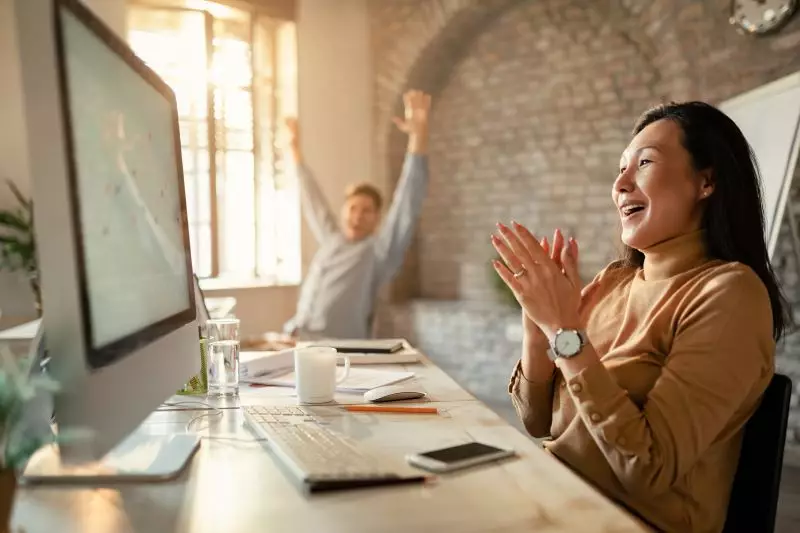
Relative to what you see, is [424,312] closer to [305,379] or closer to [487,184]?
[487,184]

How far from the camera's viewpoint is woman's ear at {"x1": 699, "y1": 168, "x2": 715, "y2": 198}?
45.9 inches

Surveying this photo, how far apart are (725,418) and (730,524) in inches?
8.2

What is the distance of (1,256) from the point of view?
3467mm

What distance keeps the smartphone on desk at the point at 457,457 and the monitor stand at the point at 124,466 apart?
1.02ft

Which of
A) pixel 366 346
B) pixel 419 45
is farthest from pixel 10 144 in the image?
pixel 366 346

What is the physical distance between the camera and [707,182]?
1.17 meters

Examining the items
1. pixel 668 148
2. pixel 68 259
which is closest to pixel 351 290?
pixel 668 148

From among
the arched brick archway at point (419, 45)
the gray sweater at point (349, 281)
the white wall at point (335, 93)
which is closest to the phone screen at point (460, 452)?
the gray sweater at point (349, 281)

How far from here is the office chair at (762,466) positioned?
1.03 meters

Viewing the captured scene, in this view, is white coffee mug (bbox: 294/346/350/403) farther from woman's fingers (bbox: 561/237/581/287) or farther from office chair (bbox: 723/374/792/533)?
office chair (bbox: 723/374/792/533)

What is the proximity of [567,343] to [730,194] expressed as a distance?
15.0 inches

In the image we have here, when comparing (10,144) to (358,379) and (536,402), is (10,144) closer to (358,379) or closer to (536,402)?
(358,379)

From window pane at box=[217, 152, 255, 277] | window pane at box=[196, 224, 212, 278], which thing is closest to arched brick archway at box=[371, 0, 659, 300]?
window pane at box=[217, 152, 255, 277]

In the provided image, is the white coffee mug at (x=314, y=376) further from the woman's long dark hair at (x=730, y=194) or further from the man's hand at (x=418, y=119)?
the man's hand at (x=418, y=119)
